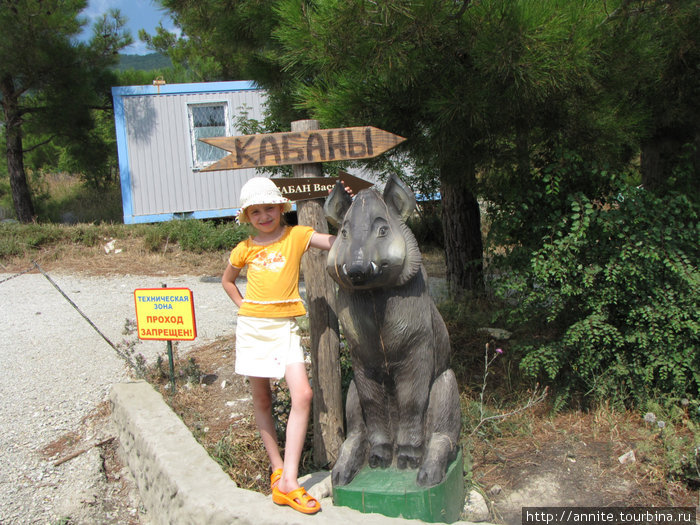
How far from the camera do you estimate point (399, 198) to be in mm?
2664

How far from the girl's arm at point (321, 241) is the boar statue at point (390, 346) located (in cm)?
15

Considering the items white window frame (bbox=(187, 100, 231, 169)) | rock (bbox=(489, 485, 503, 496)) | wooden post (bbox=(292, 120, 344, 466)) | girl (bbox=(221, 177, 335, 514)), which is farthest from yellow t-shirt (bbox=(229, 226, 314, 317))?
white window frame (bbox=(187, 100, 231, 169))

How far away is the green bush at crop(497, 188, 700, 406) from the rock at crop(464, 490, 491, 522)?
106 centimetres

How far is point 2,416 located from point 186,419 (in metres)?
1.52

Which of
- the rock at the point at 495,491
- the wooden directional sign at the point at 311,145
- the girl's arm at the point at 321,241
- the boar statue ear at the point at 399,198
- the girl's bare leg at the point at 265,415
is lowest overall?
the rock at the point at 495,491

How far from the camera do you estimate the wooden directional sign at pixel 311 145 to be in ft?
9.95

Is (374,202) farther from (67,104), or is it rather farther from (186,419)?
(67,104)

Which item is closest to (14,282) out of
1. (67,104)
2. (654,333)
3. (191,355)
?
(67,104)

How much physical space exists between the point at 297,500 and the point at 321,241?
1.22 metres

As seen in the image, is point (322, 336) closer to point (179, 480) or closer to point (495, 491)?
point (179, 480)

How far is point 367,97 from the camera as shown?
12.4 ft

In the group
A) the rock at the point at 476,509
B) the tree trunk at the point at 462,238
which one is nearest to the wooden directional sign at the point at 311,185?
the rock at the point at 476,509

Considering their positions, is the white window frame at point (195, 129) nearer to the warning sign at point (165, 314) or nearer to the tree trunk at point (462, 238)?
the tree trunk at point (462, 238)

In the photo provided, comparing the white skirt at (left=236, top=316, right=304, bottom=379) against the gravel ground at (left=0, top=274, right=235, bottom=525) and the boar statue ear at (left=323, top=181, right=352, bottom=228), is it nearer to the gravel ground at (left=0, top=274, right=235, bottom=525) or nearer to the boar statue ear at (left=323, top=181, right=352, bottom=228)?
the boar statue ear at (left=323, top=181, right=352, bottom=228)
